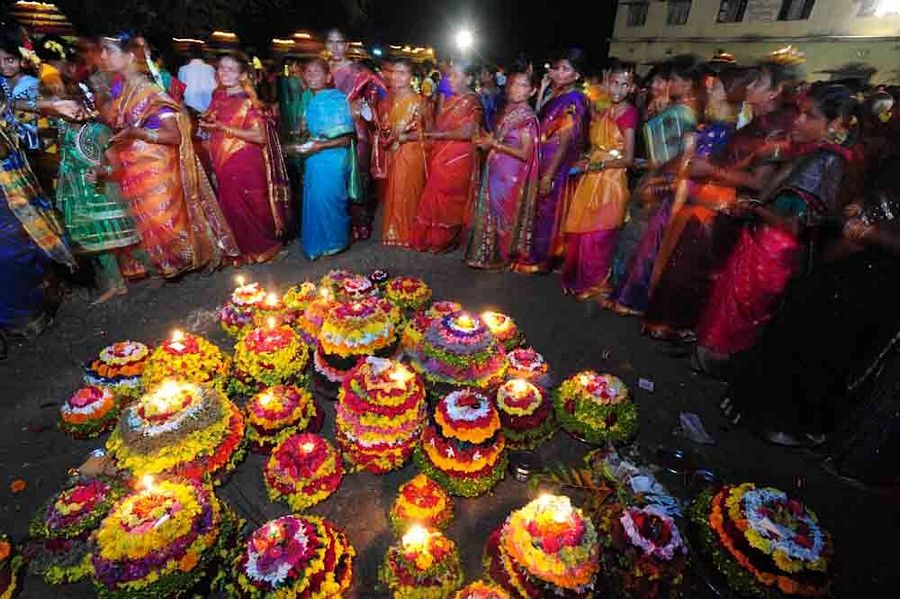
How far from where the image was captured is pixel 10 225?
14.8 feet

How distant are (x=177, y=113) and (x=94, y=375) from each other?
306 centimetres

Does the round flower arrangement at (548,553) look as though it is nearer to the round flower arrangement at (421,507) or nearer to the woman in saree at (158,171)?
the round flower arrangement at (421,507)

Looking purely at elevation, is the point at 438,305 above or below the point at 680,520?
above

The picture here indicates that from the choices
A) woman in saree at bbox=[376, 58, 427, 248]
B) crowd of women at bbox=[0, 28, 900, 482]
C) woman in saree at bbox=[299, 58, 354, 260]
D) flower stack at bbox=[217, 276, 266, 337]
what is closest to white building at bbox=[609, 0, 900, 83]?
crowd of women at bbox=[0, 28, 900, 482]

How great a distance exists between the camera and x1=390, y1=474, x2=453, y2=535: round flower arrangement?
2.94 meters

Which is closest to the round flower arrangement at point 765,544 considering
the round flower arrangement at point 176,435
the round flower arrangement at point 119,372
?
the round flower arrangement at point 176,435

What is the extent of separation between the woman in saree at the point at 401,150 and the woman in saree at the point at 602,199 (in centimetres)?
239

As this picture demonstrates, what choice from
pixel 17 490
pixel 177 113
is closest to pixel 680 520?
pixel 17 490

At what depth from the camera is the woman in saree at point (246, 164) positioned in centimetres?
560

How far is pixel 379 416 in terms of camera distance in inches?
128

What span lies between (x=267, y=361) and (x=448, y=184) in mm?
3920

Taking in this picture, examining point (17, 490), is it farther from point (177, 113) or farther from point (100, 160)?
point (177, 113)

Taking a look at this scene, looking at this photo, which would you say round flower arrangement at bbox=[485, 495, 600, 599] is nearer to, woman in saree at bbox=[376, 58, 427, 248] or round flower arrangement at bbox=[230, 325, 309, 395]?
round flower arrangement at bbox=[230, 325, 309, 395]

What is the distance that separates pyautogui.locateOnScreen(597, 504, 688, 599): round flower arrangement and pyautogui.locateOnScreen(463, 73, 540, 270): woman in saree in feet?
13.5
